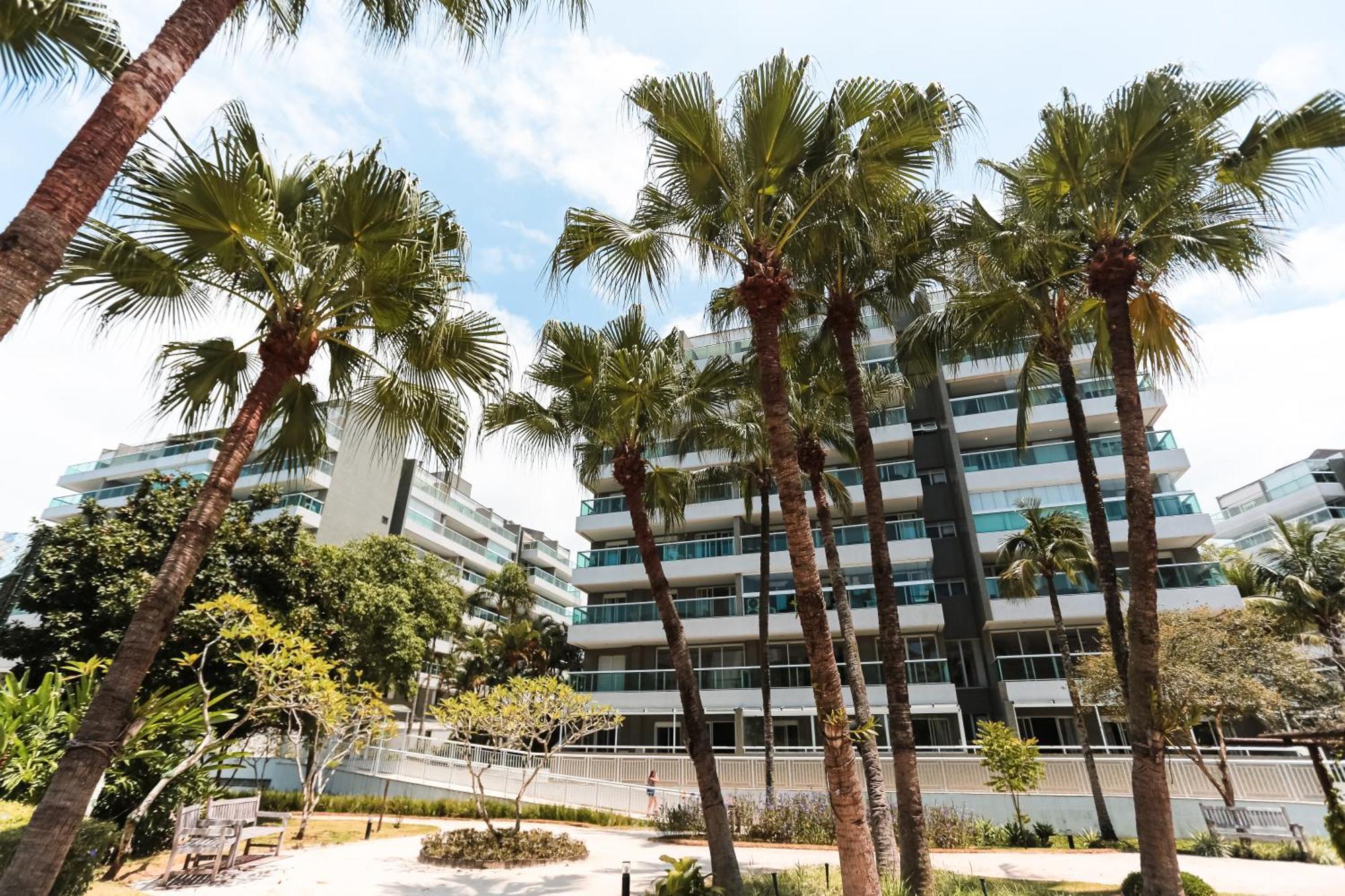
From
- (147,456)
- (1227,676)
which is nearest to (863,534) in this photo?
(1227,676)

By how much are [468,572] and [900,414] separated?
3391 centimetres

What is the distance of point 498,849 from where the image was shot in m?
12.2

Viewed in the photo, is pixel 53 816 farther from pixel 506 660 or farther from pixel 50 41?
pixel 506 660

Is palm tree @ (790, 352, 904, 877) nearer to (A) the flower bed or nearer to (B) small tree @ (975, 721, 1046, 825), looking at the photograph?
(B) small tree @ (975, 721, 1046, 825)

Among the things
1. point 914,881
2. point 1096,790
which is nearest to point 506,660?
point 1096,790

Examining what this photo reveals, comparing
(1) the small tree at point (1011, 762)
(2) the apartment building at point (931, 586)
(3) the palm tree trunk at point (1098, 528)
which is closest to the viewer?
(3) the palm tree trunk at point (1098, 528)

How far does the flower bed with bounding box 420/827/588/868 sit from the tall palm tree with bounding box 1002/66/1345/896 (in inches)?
389

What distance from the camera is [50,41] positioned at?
5.86 metres

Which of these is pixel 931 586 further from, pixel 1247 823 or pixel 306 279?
pixel 306 279

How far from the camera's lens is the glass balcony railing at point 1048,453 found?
27891 millimetres

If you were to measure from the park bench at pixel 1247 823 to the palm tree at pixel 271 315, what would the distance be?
1639 centimetres

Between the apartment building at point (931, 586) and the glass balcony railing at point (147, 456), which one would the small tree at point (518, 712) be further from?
the glass balcony railing at point (147, 456)

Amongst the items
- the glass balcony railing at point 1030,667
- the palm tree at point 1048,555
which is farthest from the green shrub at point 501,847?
the glass balcony railing at point 1030,667

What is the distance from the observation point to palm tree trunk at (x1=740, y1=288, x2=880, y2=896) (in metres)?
5.99
